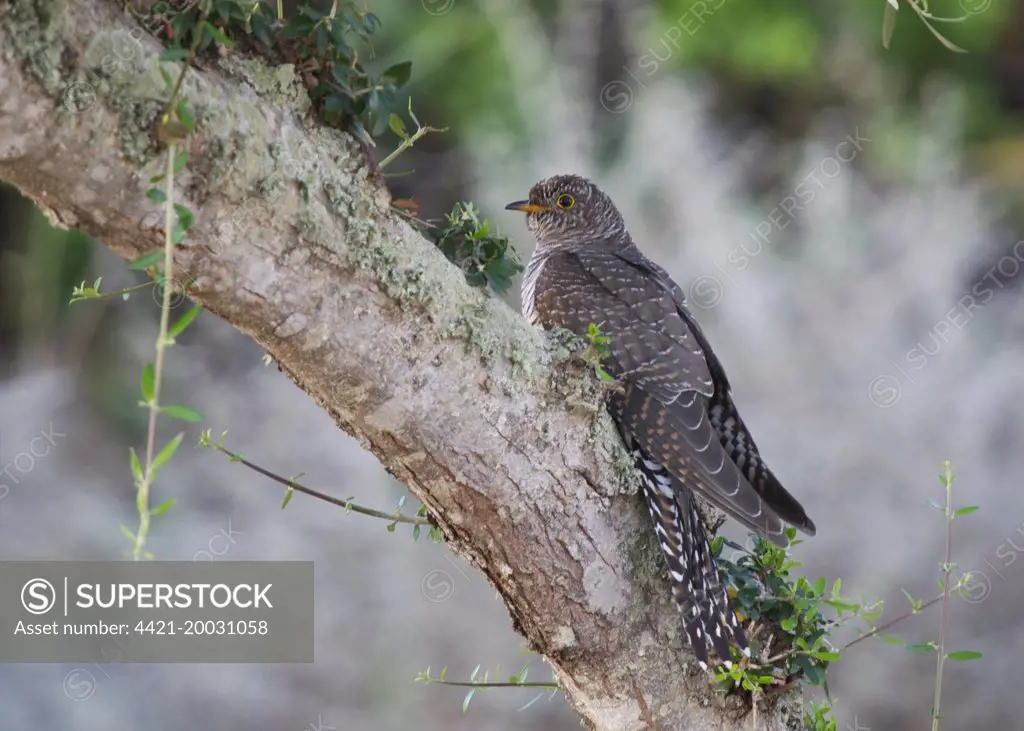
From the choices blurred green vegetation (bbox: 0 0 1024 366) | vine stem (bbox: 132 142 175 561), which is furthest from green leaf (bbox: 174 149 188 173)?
blurred green vegetation (bbox: 0 0 1024 366)

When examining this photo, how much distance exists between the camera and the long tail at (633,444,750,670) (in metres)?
1.86

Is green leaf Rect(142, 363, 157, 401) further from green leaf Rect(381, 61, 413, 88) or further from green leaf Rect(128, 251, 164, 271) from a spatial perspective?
green leaf Rect(381, 61, 413, 88)

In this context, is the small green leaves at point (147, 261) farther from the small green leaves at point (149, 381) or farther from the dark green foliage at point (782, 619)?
the dark green foliage at point (782, 619)

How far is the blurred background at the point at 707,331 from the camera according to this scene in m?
4.70

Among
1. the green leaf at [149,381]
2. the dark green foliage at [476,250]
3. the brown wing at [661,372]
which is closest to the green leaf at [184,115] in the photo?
the green leaf at [149,381]

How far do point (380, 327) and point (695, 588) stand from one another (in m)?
0.75

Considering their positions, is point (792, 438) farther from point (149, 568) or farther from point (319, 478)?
point (149, 568)

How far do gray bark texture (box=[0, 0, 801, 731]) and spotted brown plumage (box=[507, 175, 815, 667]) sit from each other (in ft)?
0.24

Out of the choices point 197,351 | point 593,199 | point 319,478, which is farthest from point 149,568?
point 593,199

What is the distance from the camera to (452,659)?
4.70 meters

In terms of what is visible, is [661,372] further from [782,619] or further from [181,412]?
[181,412]

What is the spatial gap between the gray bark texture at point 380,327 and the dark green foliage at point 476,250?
0.07 m

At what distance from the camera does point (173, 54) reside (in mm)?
1265

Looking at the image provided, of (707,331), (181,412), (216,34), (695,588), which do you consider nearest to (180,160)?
(216,34)
